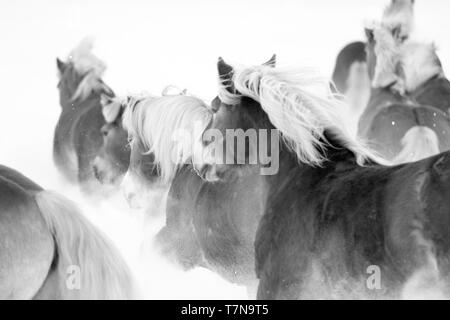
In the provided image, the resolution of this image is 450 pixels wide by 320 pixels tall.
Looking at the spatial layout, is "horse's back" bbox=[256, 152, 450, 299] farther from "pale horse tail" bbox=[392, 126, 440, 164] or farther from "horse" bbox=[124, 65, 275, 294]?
"pale horse tail" bbox=[392, 126, 440, 164]

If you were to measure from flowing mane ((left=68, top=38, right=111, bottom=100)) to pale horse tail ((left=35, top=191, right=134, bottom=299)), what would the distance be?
7.63ft

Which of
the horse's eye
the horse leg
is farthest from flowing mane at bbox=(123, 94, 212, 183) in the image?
the horse's eye

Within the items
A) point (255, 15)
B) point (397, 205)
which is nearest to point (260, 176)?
point (397, 205)

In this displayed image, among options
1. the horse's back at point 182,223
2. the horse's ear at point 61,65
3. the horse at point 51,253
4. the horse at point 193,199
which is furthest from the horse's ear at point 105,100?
the horse at point 51,253

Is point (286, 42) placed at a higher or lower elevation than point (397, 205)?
higher

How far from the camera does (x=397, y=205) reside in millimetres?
2064

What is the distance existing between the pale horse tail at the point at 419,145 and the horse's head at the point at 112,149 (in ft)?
4.54

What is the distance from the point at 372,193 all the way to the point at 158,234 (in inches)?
49.5

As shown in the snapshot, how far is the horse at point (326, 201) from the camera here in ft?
6.57

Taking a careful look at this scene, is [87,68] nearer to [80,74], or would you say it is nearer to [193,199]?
[80,74]

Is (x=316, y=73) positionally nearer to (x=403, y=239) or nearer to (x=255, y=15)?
(x=403, y=239)

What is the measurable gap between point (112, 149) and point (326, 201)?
76.3 inches

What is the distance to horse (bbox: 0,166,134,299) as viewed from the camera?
2193mm

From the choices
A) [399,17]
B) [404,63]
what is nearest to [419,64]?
[404,63]
